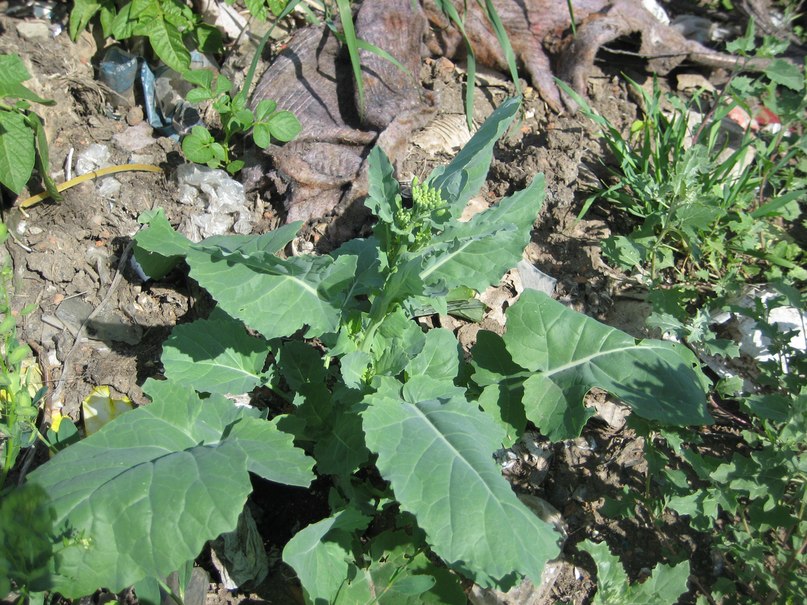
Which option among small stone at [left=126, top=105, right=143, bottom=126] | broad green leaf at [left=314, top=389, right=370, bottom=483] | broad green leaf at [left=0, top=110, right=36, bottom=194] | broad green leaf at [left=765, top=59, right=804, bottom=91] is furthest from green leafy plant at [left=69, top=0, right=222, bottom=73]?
broad green leaf at [left=765, top=59, right=804, bottom=91]

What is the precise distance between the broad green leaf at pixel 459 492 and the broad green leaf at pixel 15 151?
2.01 metres

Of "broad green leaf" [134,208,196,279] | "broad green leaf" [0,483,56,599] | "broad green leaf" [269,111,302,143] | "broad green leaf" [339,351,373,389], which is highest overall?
"broad green leaf" [134,208,196,279]

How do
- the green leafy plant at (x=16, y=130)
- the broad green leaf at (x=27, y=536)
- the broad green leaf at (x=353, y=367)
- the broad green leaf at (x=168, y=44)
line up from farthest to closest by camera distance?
the broad green leaf at (x=168, y=44)
the green leafy plant at (x=16, y=130)
the broad green leaf at (x=353, y=367)
the broad green leaf at (x=27, y=536)

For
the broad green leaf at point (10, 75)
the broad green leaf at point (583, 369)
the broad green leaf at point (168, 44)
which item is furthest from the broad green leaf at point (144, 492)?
the broad green leaf at point (168, 44)

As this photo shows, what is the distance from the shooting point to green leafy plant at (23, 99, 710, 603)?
170 cm

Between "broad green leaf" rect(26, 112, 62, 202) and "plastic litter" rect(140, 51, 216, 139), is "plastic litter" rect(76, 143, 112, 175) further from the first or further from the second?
"plastic litter" rect(140, 51, 216, 139)

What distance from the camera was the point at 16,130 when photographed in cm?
294

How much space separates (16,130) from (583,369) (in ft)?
8.77

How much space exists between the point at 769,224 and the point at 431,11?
2.39 meters

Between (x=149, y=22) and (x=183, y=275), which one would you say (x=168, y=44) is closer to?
(x=149, y=22)

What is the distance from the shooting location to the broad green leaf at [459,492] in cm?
172

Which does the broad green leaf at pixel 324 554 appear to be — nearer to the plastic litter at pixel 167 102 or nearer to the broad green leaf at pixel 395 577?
the broad green leaf at pixel 395 577

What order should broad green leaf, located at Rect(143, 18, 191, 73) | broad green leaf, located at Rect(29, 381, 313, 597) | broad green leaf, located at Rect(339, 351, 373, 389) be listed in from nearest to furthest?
broad green leaf, located at Rect(29, 381, 313, 597), broad green leaf, located at Rect(339, 351, 373, 389), broad green leaf, located at Rect(143, 18, 191, 73)

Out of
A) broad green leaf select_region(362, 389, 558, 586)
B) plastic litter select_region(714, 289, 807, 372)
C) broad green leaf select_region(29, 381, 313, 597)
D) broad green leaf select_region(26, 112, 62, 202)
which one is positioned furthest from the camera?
plastic litter select_region(714, 289, 807, 372)
